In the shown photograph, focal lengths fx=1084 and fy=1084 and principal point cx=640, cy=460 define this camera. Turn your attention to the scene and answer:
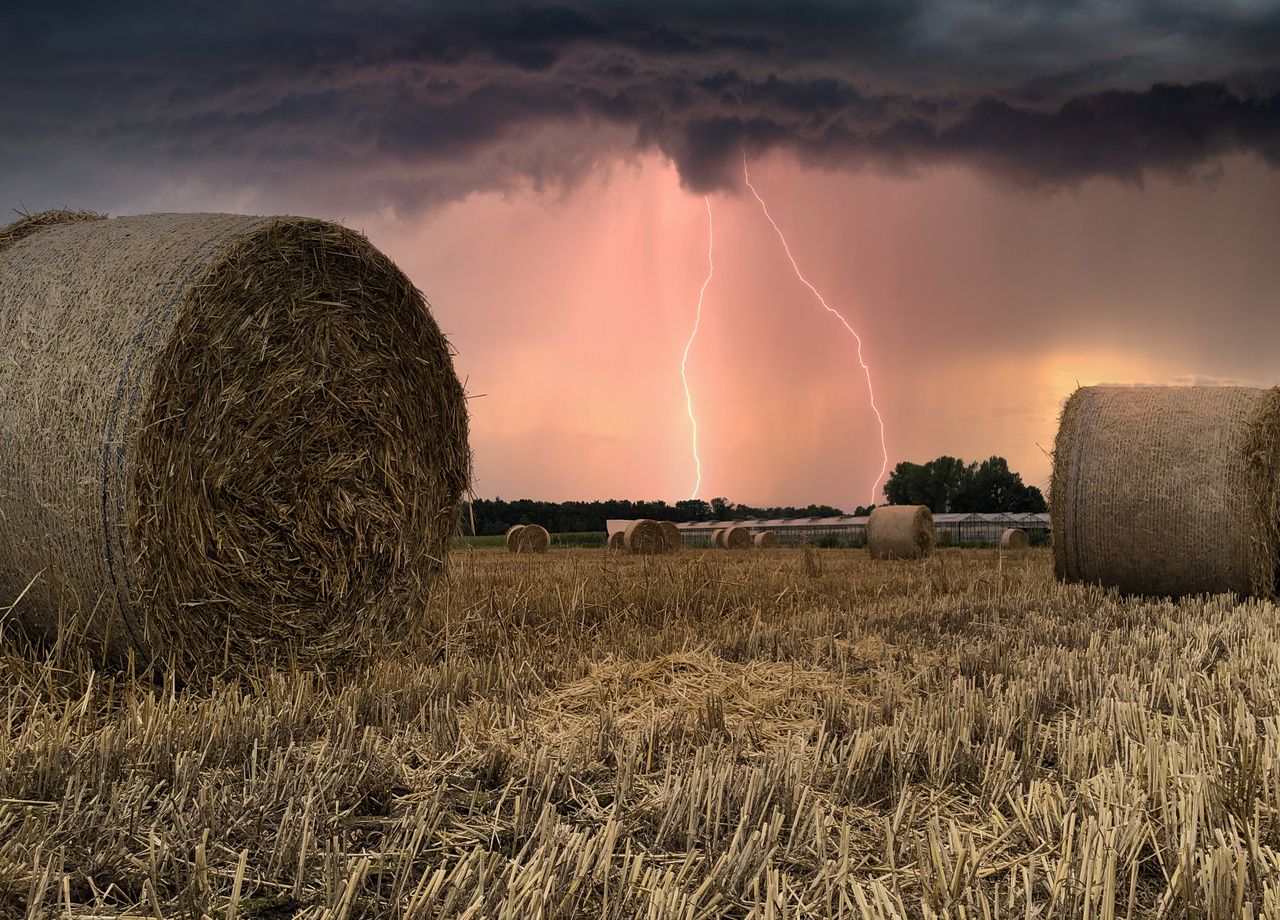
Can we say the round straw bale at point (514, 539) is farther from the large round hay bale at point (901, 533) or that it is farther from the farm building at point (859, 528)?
the farm building at point (859, 528)

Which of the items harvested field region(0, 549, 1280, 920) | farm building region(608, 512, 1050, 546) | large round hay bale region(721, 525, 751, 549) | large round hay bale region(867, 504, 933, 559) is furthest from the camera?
farm building region(608, 512, 1050, 546)

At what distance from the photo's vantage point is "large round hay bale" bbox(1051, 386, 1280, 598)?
29.7 feet

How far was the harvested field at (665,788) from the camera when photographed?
2.29 metres

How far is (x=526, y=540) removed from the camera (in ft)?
78.0

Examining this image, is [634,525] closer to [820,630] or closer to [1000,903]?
[820,630]

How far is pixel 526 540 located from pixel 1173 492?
53.2 ft

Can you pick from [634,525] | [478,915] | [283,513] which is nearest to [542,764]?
[478,915]

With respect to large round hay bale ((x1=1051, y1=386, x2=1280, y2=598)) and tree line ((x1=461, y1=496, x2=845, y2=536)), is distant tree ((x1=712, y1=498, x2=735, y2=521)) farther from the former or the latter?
large round hay bale ((x1=1051, y1=386, x2=1280, y2=598))

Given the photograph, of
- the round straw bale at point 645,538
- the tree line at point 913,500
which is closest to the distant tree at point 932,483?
the tree line at point 913,500

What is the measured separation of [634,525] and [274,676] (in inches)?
712

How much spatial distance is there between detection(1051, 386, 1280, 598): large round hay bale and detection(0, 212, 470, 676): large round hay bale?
580 cm

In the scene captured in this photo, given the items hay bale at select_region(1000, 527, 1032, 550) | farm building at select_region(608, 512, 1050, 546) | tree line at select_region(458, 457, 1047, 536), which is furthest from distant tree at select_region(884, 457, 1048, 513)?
hay bale at select_region(1000, 527, 1032, 550)

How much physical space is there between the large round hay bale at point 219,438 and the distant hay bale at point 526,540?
17.0 meters

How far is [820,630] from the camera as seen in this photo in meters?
6.74
